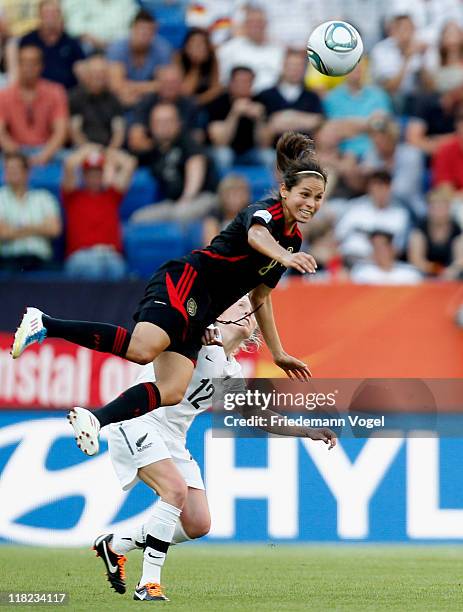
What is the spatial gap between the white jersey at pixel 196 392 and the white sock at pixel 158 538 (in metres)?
0.80

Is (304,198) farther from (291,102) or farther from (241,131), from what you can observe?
(291,102)

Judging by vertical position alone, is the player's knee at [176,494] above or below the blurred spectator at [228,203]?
below

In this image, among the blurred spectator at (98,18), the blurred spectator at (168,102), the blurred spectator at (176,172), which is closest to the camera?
the blurred spectator at (176,172)

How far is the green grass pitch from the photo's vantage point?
6.89 m

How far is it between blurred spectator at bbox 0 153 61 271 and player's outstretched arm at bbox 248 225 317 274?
586cm

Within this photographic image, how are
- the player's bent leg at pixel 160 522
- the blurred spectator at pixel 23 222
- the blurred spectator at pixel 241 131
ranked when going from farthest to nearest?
the blurred spectator at pixel 241 131, the blurred spectator at pixel 23 222, the player's bent leg at pixel 160 522

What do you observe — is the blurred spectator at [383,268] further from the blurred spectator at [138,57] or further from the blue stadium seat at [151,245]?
the blurred spectator at [138,57]

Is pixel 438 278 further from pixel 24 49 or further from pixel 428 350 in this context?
pixel 24 49

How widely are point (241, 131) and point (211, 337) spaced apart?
268 inches

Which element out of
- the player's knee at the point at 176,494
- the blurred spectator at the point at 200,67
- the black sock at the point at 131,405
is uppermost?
the blurred spectator at the point at 200,67

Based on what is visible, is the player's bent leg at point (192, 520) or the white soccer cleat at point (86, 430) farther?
the player's bent leg at point (192, 520)

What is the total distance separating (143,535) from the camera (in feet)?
24.8

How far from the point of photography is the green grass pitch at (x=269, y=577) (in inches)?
271

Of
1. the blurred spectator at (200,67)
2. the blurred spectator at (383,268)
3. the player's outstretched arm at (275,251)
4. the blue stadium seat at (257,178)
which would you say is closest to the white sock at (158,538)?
the player's outstretched arm at (275,251)
